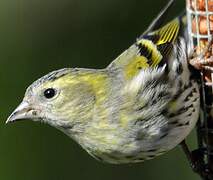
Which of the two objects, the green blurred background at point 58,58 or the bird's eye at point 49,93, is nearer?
the bird's eye at point 49,93

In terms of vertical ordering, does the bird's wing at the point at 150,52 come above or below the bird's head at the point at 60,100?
above

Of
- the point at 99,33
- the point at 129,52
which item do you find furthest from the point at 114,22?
the point at 129,52

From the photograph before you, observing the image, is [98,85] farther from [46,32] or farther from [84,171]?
[46,32]

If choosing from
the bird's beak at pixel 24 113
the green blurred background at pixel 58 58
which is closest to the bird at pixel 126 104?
the bird's beak at pixel 24 113

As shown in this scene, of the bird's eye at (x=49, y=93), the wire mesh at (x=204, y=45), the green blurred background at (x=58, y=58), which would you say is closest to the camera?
the wire mesh at (x=204, y=45)

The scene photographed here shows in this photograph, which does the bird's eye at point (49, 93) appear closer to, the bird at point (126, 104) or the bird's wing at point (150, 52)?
the bird at point (126, 104)

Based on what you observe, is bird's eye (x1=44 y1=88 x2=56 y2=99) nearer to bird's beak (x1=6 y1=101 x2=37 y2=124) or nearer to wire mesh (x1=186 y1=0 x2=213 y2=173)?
bird's beak (x1=6 y1=101 x2=37 y2=124)

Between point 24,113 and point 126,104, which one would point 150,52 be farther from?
point 24,113

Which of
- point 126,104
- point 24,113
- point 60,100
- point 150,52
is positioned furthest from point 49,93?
point 150,52
